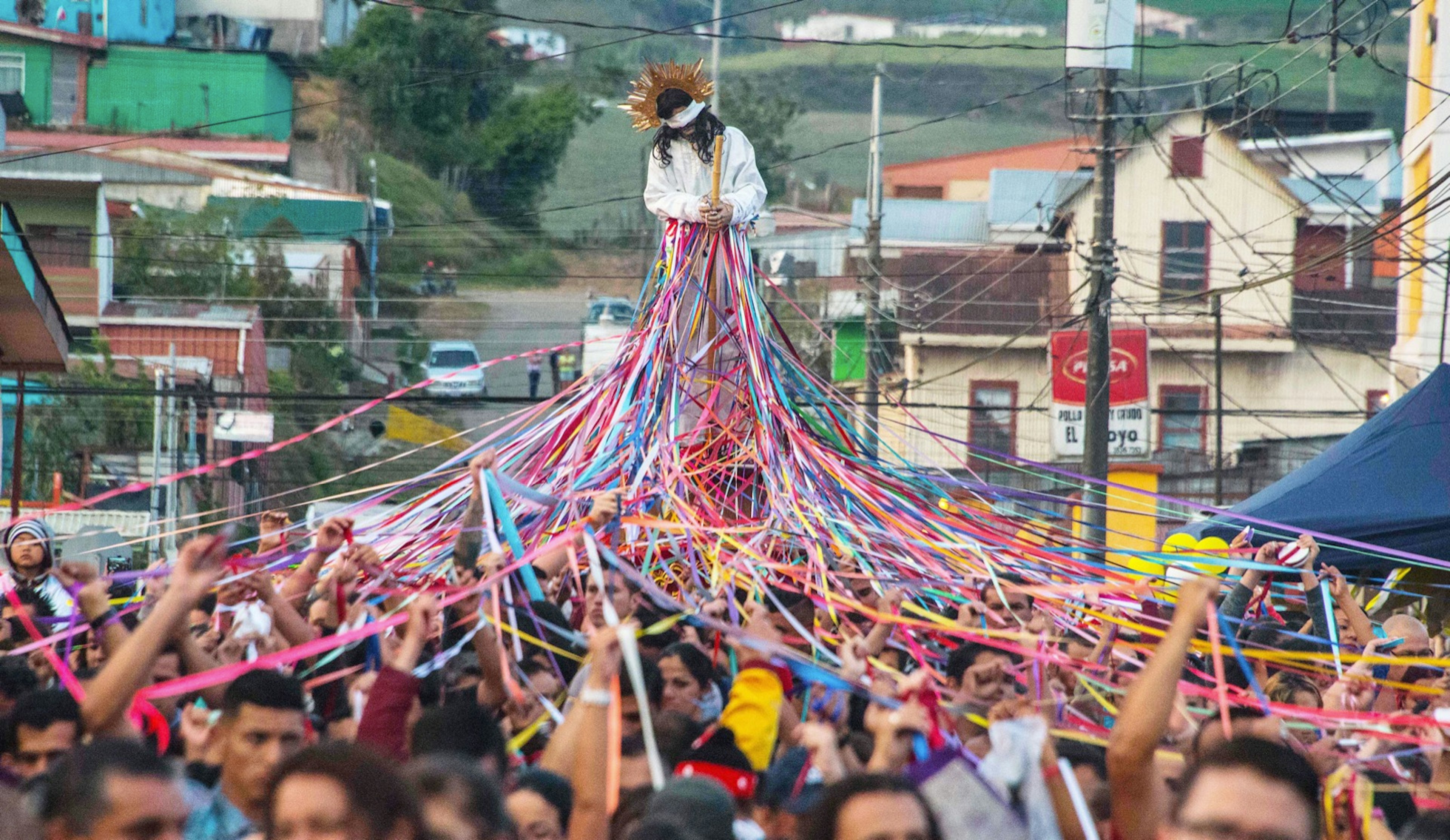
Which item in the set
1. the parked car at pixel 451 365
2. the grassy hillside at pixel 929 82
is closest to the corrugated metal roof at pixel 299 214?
the parked car at pixel 451 365

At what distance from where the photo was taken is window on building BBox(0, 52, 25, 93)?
4403 cm

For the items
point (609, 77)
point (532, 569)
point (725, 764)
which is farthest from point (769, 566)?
point (609, 77)

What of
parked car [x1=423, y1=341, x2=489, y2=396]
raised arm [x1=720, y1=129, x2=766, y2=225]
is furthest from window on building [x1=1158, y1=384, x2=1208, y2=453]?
raised arm [x1=720, y1=129, x2=766, y2=225]

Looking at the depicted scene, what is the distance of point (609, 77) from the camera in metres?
61.0

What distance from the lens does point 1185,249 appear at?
112 ft

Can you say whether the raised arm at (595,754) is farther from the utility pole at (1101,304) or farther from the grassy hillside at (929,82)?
the grassy hillside at (929,82)

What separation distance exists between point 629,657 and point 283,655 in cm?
128

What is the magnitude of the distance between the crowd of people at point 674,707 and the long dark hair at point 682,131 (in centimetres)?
215

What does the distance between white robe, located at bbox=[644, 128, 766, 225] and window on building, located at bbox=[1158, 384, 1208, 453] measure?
22.8 m

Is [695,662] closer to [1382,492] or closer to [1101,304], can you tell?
[1382,492]

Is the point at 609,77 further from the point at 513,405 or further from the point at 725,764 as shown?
the point at 725,764

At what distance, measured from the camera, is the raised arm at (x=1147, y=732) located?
3811 mm

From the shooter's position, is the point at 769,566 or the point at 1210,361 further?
the point at 1210,361

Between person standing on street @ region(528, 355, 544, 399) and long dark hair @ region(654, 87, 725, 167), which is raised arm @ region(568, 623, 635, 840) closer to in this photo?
long dark hair @ region(654, 87, 725, 167)
